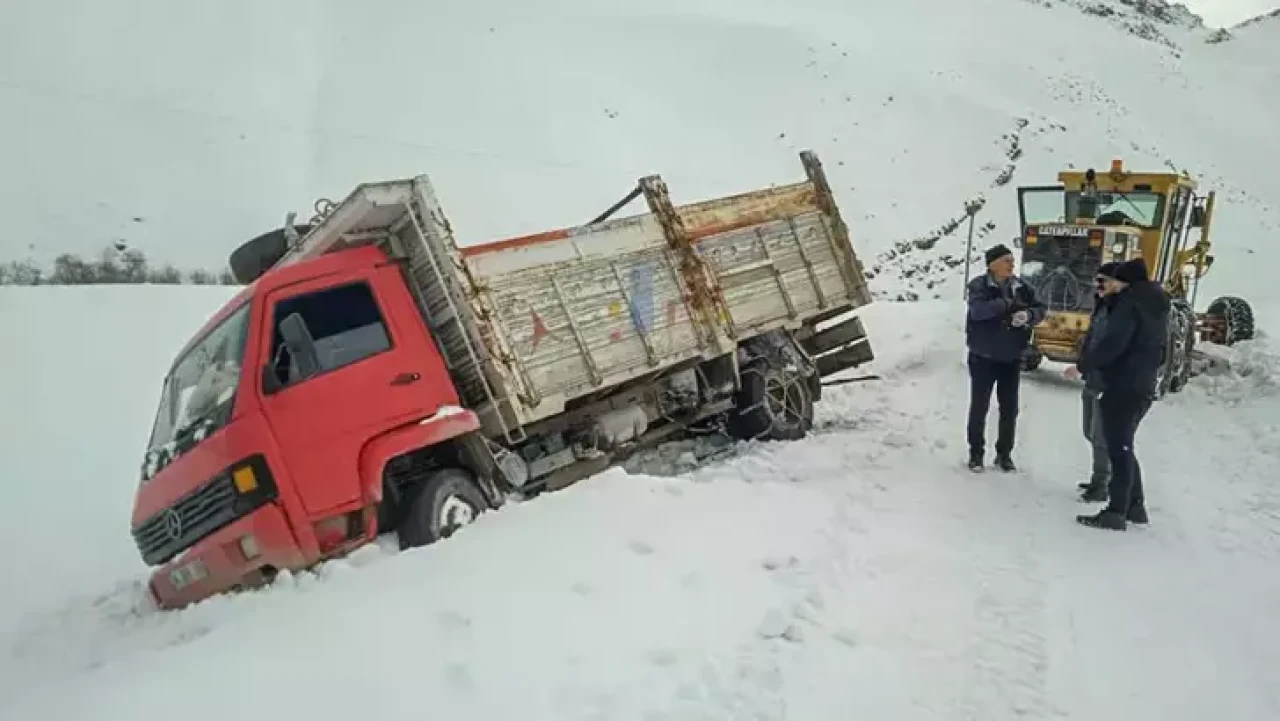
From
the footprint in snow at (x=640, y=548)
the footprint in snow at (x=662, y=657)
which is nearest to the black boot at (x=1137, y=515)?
the footprint in snow at (x=640, y=548)

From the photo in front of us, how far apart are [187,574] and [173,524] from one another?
31 centimetres

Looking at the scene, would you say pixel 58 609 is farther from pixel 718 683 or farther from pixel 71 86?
pixel 71 86

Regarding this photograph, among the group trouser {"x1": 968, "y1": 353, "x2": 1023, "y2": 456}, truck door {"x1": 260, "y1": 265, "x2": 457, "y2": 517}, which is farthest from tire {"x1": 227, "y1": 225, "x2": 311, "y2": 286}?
trouser {"x1": 968, "y1": 353, "x2": 1023, "y2": 456}

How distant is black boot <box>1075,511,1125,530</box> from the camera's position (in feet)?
18.6

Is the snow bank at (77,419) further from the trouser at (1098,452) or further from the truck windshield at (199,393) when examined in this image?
the trouser at (1098,452)

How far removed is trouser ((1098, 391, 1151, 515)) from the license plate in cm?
544

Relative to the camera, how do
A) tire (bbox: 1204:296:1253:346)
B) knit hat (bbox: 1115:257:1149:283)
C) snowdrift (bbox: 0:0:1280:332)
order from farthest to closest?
snowdrift (bbox: 0:0:1280:332) → tire (bbox: 1204:296:1253:346) → knit hat (bbox: 1115:257:1149:283)

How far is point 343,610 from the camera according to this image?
4.47 meters

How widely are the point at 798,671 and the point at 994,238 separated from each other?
25.5 metres

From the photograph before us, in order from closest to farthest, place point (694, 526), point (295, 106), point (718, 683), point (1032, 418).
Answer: point (718, 683)
point (694, 526)
point (1032, 418)
point (295, 106)

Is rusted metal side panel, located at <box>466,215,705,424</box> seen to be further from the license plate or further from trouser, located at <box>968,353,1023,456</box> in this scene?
trouser, located at <box>968,353,1023,456</box>

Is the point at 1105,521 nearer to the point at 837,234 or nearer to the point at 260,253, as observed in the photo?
the point at 837,234

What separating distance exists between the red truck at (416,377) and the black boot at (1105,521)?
122 inches

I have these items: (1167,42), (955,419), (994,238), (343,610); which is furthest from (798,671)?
(1167,42)
